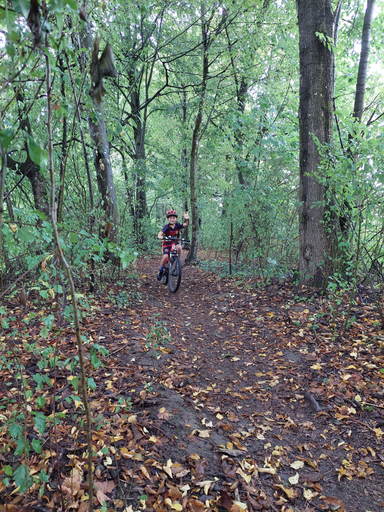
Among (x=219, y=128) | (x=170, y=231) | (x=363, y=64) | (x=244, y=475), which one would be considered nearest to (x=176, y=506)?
(x=244, y=475)

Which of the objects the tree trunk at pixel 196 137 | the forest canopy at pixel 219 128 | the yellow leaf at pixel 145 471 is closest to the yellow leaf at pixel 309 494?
the yellow leaf at pixel 145 471

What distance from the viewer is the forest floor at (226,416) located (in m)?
2.18

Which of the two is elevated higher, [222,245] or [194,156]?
[194,156]

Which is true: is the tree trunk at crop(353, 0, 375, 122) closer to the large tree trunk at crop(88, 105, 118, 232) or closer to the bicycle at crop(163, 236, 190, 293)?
the bicycle at crop(163, 236, 190, 293)

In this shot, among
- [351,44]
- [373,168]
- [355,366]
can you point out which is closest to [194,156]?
[351,44]

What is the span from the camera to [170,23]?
10570 millimetres

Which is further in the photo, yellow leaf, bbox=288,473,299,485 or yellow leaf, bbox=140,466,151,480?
yellow leaf, bbox=288,473,299,485

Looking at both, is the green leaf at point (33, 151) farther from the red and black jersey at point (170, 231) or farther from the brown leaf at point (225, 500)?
the red and black jersey at point (170, 231)

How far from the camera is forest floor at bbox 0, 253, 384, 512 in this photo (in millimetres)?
2184

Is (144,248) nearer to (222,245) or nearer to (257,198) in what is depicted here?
(222,245)

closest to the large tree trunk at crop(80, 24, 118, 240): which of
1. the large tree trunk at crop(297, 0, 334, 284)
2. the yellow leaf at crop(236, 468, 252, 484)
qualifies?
the large tree trunk at crop(297, 0, 334, 284)

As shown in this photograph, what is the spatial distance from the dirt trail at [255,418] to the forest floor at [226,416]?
1cm

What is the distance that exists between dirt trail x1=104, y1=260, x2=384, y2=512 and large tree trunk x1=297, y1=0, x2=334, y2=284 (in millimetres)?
1151

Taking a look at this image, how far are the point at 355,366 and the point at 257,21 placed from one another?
1045 cm
